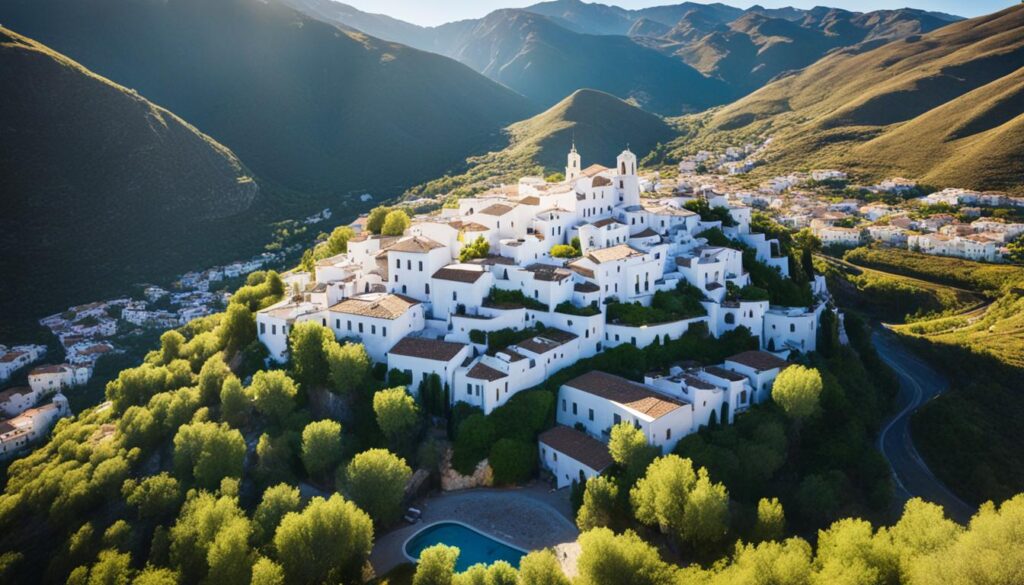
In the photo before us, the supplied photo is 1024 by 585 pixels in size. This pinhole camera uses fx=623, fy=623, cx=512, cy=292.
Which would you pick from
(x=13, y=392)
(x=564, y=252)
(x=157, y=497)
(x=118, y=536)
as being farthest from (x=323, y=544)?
(x=13, y=392)

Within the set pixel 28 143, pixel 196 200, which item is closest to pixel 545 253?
pixel 196 200

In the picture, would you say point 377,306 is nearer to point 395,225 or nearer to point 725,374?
point 395,225

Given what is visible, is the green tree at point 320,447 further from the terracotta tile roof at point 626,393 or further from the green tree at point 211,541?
the terracotta tile roof at point 626,393

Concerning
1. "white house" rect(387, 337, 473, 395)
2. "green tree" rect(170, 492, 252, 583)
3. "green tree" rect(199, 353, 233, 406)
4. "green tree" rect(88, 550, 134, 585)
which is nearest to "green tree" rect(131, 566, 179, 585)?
"green tree" rect(170, 492, 252, 583)

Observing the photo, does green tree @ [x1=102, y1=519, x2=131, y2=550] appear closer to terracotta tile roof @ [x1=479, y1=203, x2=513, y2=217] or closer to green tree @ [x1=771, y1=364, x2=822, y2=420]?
terracotta tile roof @ [x1=479, y1=203, x2=513, y2=217]

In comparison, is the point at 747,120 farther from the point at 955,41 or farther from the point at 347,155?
the point at 347,155

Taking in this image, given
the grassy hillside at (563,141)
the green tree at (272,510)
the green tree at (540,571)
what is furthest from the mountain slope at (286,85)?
the green tree at (540,571)
